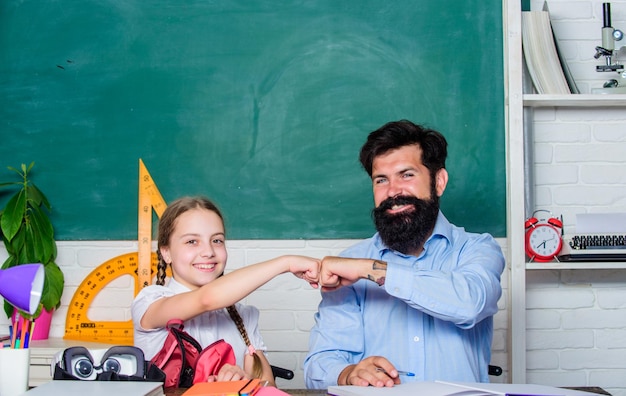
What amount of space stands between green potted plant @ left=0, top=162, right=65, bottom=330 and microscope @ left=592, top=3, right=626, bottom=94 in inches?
87.4

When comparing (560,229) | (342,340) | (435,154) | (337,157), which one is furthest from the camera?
(337,157)

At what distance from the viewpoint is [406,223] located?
204 centimetres

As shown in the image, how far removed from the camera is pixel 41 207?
286 centimetres

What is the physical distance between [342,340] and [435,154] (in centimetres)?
63

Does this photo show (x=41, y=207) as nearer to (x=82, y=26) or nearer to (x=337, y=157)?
(x=82, y=26)

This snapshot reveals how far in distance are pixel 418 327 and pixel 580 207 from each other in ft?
3.91

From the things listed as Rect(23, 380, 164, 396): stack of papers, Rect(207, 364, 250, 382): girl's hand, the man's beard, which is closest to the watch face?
the man's beard

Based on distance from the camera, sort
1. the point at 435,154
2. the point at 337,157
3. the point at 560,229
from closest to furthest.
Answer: the point at 435,154
the point at 560,229
the point at 337,157

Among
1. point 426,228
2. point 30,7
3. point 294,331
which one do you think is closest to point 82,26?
point 30,7

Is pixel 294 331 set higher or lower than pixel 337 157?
lower

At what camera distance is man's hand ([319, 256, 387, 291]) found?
5.69 feet

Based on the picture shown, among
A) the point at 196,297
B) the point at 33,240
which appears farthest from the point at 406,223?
the point at 33,240

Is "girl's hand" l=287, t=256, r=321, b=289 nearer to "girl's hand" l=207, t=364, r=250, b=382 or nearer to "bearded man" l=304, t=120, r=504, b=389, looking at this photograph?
"bearded man" l=304, t=120, r=504, b=389

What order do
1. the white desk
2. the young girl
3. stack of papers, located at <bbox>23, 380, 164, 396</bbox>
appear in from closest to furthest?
stack of papers, located at <bbox>23, 380, 164, 396</bbox> < the young girl < the white desk
